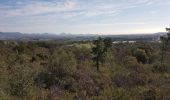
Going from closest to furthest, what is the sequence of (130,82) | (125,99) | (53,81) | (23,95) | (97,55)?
(23,95), (125,99), (53,81), (130,82), (97,55)

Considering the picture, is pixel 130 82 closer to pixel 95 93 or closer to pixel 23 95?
pixel 95 93

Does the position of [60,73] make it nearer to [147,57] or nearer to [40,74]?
[40,74]

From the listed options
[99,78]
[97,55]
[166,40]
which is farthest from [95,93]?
[166,40]

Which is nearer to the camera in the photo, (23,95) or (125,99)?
(23,95)

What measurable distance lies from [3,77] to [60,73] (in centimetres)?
509

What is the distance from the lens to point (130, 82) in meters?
22.7

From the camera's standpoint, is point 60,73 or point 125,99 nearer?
point 125,99

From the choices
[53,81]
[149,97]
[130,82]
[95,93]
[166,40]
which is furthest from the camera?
[166,40]

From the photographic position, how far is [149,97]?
15719 millimetres

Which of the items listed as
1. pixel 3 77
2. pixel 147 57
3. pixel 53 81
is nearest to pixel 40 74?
pixel 53 81

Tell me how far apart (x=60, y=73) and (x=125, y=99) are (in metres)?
8.53

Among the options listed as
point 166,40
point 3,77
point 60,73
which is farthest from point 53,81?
point 166,40

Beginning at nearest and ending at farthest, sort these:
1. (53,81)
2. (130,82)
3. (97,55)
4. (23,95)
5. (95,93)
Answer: (23,95)
(95,93)
(53,81)
(130,82)
(97,55)

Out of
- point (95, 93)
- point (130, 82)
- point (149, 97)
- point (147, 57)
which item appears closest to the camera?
point (149, 97)
